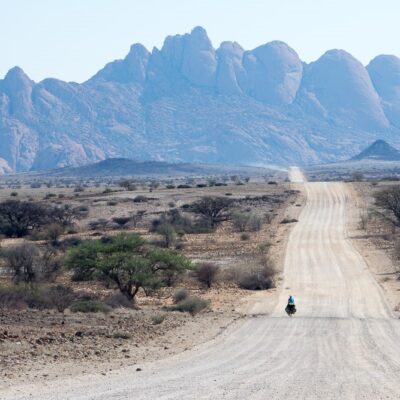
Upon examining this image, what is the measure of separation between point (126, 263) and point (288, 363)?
15746 mm

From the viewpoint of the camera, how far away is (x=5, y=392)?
619 inches

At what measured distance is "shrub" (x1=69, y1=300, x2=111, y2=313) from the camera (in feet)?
90.5

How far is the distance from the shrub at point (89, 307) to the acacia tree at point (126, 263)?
4.95m

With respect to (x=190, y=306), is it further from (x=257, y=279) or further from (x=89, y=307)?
(x=257, y=279)

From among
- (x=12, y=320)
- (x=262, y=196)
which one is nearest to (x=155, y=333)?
(x=12, y=320)

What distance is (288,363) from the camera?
19.9 meters

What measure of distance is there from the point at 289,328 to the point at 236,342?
3457mm

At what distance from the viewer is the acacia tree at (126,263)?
34188 mm

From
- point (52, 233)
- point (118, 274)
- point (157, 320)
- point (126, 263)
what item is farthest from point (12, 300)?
point (52, 233)

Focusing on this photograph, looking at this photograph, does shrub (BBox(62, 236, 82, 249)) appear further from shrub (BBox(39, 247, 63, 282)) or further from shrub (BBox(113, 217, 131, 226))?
shrub (BBox(113, 217, 131, 226))

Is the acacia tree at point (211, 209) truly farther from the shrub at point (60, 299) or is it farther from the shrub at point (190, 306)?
the shrub at point (60, 299)

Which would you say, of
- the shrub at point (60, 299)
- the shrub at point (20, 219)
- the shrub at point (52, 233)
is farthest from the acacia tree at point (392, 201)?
the shrub at point (60, 299)

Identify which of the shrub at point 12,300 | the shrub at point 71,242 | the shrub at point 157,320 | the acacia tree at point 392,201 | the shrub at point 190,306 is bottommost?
the shrub at point 71,242

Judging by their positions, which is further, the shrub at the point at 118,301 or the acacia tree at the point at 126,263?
the acacia tree at the point at 126,263
